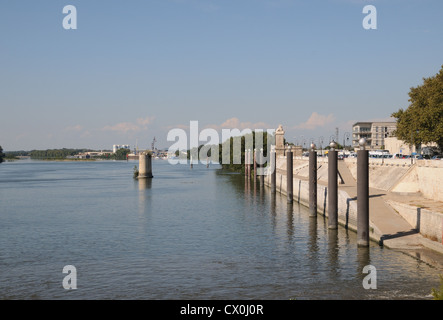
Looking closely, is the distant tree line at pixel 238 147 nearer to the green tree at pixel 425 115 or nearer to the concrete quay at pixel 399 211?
the green tree at pixel 425 115

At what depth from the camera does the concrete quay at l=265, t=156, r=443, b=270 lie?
24.4m

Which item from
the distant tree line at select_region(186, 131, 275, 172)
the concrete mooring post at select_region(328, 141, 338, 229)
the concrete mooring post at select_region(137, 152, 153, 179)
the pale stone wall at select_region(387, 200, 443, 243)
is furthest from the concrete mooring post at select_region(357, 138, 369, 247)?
the distant tree line at select_region(186, 131, 275, 172)

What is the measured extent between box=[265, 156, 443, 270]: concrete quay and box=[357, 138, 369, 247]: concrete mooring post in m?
1.13

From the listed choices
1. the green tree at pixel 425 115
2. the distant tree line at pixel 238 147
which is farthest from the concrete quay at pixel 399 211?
the distant tree line at pixel 238 147

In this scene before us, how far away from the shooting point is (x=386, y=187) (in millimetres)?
40781

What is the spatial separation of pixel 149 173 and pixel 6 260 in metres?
77.5

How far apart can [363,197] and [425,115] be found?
139ft

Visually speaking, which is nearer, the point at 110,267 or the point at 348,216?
the point at 110,267

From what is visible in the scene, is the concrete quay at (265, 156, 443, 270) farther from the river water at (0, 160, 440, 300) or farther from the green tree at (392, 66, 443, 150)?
the green tree at (392, 66, 443, 150)

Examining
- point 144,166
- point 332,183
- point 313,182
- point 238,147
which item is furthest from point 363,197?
point 238,147

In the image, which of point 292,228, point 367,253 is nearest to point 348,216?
point 292,228

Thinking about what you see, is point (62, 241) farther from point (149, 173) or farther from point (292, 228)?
point (149, 173)

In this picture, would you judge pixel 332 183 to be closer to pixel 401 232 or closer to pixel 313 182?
pixel 401 232

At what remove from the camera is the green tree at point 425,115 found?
62.0m
